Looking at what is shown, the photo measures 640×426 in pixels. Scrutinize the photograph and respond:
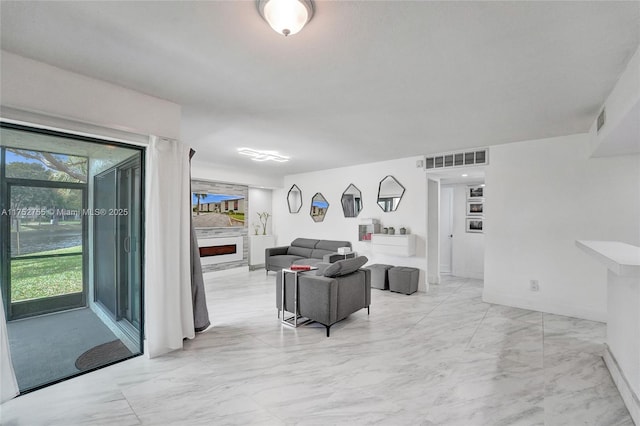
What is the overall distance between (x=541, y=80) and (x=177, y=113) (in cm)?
348

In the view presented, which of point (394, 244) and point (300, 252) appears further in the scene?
point (300, 252)

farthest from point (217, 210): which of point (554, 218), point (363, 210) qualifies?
point (554, 218)

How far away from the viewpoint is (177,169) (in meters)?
2.95

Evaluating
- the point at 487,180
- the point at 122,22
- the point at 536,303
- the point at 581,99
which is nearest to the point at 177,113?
the point at 122,22

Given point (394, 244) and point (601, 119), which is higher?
point (601, 119)

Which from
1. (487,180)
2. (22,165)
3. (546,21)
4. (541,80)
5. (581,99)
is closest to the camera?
(546,21)

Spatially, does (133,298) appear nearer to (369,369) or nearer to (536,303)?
(369,369)

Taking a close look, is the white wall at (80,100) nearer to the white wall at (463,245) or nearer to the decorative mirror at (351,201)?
the decorative mirror at (351,201)

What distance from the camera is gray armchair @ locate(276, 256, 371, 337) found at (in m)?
3.36

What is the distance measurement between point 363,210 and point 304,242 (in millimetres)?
1819

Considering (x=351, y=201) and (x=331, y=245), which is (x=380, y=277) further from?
(x=351, y=201)

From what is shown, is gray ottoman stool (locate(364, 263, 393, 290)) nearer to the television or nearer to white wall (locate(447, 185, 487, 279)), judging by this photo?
white wall (locate(447, 185, 487, 279))

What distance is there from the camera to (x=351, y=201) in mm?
6598

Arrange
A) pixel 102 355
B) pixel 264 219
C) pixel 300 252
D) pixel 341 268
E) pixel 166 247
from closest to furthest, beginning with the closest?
pixel 102 355 → pixel 166 247 → pixel 341 268 → pixel 300 252 → pixel 264 219
